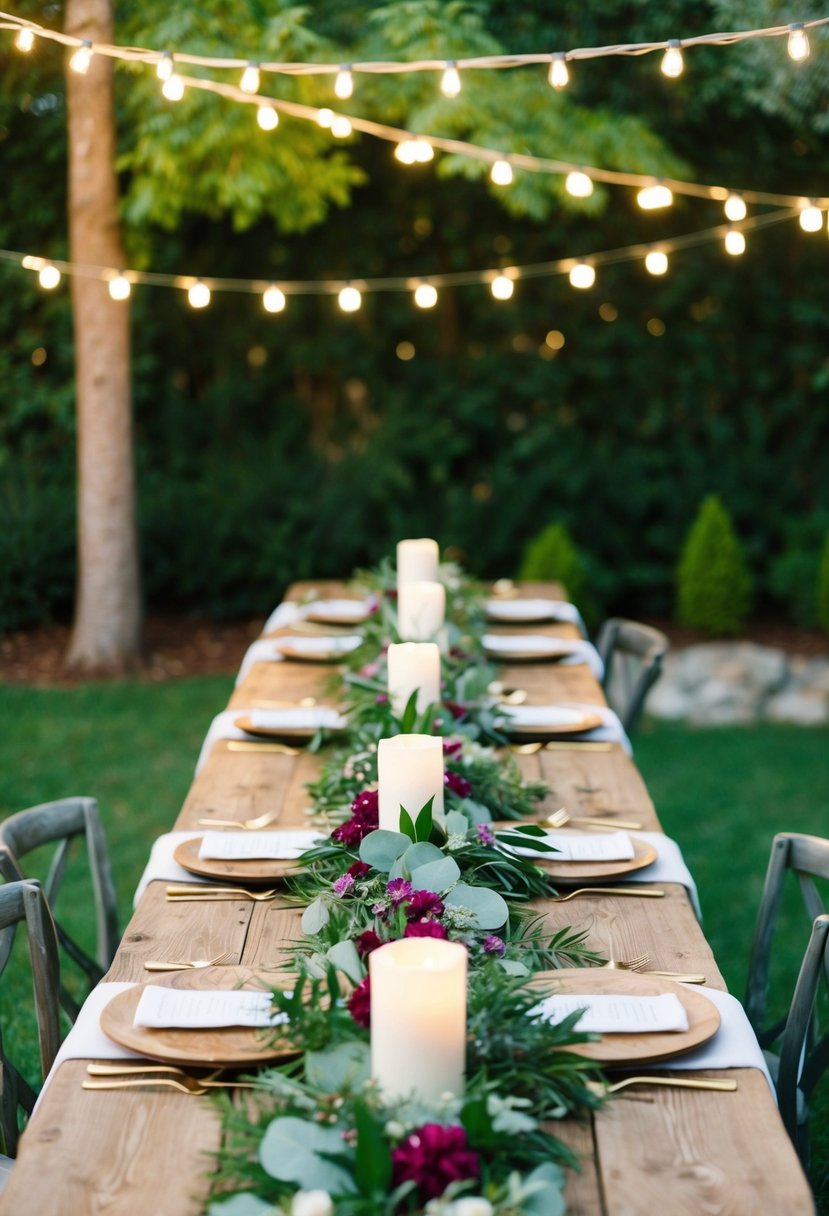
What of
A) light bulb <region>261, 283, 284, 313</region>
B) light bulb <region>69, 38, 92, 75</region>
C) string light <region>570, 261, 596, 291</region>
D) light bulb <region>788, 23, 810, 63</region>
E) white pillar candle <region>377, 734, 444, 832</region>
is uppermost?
light bulb <region>69, 38, 92, 75</region>

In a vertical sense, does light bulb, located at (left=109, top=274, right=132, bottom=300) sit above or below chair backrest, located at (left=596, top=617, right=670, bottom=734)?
above

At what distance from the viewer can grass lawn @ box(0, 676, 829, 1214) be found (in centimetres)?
438

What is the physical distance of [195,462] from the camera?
7.89 m

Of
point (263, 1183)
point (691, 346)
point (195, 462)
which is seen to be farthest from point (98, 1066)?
point (691, 346)

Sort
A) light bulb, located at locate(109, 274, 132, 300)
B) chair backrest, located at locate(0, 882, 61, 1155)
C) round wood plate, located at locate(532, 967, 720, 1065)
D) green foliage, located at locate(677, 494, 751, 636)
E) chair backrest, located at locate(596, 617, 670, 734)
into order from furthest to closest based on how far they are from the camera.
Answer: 1. green foliage, located at locate(677, 494, 751, 636)
2. light bulb, located at locate(109, 274, 132, 300)
3. chair backrest, located at locate(596, 617, 670, 734)
4. chair backrest, located at locate(0, 882, 61, 1155)
5. round wood plate, located at locate(532, 967, 720, 1065)

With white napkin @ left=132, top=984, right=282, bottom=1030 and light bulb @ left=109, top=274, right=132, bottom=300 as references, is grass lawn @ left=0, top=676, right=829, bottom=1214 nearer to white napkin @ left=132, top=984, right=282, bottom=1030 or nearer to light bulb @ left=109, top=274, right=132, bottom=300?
light bulb @ left=109, top=274, right=132, bottom=300

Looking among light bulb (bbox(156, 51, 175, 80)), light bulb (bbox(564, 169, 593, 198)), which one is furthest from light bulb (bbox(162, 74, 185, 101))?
light bulb (bbox(564, 169, 593, 198))

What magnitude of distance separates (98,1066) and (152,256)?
6.66 metres

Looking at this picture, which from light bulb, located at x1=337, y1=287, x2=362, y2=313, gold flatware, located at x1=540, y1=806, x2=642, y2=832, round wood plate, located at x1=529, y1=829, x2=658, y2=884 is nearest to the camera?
round wood plate, located at x1=529, y1=829, x2=658, y2=884

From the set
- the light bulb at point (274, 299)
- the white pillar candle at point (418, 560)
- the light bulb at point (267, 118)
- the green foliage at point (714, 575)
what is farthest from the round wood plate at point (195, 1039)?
the green foliage at point (714, 575)

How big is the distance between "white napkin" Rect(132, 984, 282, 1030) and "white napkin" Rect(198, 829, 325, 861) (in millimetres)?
502

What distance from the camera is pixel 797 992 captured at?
2.23 meters

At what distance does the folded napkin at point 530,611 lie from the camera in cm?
450

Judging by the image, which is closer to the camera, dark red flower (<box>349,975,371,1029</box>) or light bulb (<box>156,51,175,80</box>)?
dark red flower (<box>349,975,371,1029</box>)
